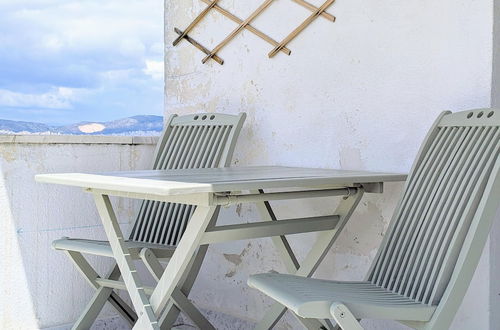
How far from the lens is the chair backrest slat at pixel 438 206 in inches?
73.5

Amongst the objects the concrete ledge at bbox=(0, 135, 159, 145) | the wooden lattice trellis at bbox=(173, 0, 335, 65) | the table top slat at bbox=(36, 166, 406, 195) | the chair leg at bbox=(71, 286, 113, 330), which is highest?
the wooden lattice trellis at bbox=(173, 0, 335, 65)

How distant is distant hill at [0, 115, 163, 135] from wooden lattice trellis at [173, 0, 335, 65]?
20.7 inches

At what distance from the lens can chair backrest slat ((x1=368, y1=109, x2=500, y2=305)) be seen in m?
1.87

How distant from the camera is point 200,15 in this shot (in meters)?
3.66

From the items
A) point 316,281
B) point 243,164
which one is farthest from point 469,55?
point 243,164

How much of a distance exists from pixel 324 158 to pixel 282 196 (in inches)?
25.3

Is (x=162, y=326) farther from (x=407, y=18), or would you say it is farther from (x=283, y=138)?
(x=407, y=18)

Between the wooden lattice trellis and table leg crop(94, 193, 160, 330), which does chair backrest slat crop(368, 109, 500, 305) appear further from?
the wooden lattice trellis

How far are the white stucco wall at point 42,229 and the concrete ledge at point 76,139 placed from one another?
0.5 inches

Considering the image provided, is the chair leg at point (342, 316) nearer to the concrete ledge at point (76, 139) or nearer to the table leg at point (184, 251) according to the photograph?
the table leg at point (184, 251)

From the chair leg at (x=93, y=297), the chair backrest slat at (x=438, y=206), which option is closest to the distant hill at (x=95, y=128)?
the chair leg at (x=93, y=297)

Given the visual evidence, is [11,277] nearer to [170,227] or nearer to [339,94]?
[170,227]

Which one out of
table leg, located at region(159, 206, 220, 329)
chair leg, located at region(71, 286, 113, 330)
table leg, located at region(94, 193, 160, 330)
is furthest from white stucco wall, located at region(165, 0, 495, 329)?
table leg, located at region(94, 193, 160, 330)

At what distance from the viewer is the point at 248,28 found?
11.0ft
